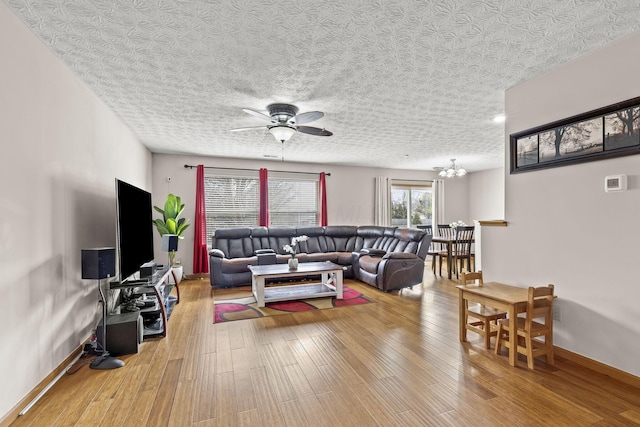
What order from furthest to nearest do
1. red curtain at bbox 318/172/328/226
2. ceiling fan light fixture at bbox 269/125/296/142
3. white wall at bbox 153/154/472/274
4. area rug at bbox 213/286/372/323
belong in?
red curtain at bbox 318/172/328/226 → white wall at bbox 153/154/472/274 → area rug at bbox 213/286/372/323 → ceiling fan light fixture at bbox 269/125/296/142

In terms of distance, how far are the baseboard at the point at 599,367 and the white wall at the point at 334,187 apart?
5.38 metres

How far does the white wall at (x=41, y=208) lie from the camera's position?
1847mm

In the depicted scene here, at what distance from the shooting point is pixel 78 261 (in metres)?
2.72

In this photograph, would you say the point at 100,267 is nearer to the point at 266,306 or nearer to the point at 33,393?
the point at 33,393

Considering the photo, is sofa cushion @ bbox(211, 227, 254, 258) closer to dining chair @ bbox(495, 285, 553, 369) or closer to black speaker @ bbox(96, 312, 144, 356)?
black speaker @ bbox(96, 312, 144, 356)

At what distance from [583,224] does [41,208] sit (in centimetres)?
417

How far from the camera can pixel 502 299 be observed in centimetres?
251

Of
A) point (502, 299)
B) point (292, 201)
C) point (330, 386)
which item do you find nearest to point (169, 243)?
point (292, 201)

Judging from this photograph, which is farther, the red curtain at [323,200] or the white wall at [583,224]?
the red curtain at [323,200]

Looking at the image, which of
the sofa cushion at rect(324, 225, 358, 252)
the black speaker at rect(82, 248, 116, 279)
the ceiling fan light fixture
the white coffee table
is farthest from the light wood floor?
the sofa cushion at rect(324, 225, 358, 252)

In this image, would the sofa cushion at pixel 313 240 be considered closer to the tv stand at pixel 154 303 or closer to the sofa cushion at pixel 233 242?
the sofa cushion at pixel 233 242

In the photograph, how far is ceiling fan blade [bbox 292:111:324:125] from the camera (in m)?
3.11

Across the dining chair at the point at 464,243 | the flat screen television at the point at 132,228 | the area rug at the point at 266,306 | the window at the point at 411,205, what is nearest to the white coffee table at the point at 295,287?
the area rug at the point at 266,306

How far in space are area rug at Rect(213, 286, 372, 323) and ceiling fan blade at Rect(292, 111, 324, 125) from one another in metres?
2.39
